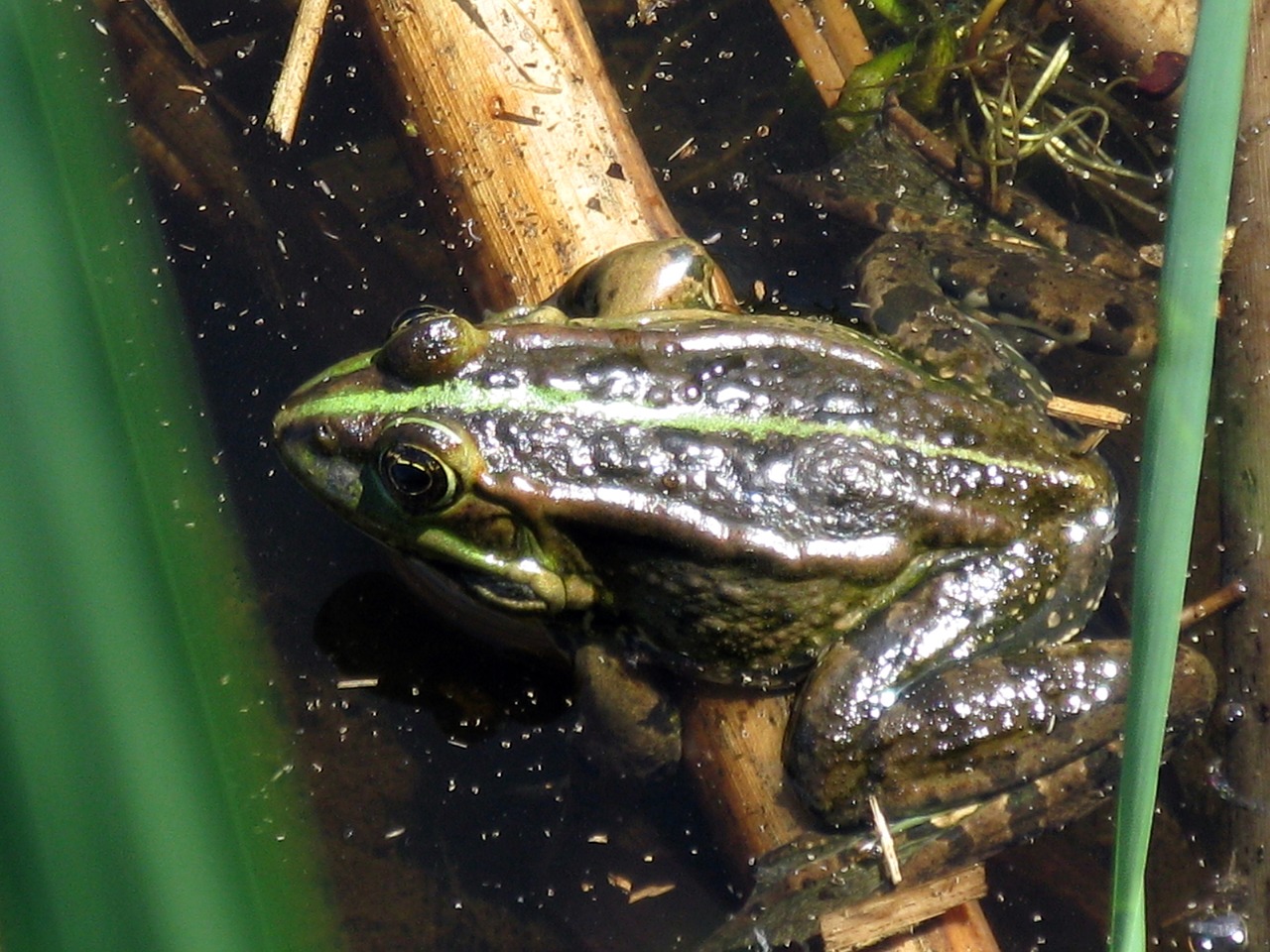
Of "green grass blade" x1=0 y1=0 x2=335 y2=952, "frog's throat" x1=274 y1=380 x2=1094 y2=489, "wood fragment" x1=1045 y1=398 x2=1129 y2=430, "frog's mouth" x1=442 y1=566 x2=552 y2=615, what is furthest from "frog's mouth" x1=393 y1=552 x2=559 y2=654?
"green grass blade" x1=0 y1=0 x2=335 y2=952

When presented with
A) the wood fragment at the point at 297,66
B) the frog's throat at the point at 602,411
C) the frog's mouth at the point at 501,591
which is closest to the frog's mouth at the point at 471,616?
the frog's mouth at the point at 501,591

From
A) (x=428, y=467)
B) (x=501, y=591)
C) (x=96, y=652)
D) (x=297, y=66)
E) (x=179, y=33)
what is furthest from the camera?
(x=179, y=33)

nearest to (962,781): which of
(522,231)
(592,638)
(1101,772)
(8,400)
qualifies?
(1101,772)

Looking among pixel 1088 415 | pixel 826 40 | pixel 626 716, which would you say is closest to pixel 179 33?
pixel 826 40

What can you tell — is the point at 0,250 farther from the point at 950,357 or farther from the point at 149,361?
the point at 950,357

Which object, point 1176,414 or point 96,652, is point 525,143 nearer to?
point 1176,414

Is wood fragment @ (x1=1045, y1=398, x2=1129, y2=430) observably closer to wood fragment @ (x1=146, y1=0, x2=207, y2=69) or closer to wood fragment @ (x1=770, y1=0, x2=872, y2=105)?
wood fragment @ (x1=770, y1=0, x2=872, y2=105)

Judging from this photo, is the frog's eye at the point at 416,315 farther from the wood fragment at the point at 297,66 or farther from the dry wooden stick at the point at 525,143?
the wood fragment at the point at 297,66
